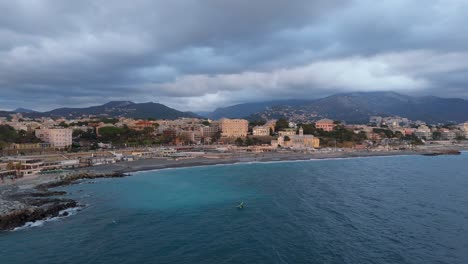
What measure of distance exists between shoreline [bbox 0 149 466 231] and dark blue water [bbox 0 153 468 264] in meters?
1.90

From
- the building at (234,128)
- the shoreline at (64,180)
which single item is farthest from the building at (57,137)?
the building at (234,128)

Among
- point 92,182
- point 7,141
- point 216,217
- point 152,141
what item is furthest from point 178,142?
point 216,217

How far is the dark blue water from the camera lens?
1547 cm

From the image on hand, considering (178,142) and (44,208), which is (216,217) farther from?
(178,142)

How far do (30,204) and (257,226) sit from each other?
16.1 metres

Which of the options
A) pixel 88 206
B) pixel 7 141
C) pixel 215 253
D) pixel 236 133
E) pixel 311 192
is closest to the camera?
pixel 215 253

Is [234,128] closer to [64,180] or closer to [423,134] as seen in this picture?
[64,180]

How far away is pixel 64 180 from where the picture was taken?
35.7 meters

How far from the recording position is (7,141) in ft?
196

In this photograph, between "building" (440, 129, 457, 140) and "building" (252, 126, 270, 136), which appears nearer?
"building" (252, 126, 270, 136)

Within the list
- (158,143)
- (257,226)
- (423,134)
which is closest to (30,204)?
(257,226)

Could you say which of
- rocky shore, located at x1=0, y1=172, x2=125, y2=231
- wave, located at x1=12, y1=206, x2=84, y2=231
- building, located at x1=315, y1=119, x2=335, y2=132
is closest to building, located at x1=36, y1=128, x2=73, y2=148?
rocky shore, located at x1=0, y1=172, x2=125, y2=231

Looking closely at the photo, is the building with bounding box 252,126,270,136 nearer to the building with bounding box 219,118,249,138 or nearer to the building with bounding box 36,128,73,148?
the building with bounding box 219,118,249,138

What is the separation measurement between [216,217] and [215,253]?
5929mm
